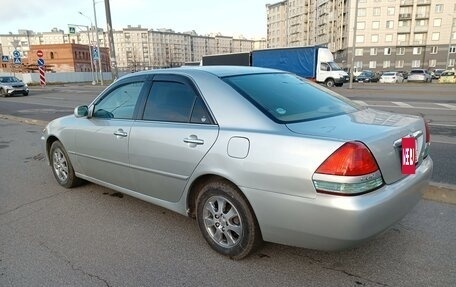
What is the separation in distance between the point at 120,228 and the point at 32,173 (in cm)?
301

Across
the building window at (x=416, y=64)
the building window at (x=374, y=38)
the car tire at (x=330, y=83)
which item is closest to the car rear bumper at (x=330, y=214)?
the car tire at (x=330, y=83)

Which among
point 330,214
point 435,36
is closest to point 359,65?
point 435,36

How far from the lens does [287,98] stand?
312 centimetres

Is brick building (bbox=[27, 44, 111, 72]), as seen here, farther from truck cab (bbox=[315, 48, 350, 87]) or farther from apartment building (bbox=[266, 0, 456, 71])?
truck cab (bbox=[315, 48, 350, 87])

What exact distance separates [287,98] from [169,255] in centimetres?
175

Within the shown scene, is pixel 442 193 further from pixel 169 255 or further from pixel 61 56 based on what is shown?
pixel 61 56

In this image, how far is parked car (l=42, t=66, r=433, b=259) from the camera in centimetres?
232

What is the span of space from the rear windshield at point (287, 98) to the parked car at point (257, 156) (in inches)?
0.5

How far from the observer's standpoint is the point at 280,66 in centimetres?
2977

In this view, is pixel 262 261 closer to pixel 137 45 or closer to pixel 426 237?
pixel 426 237

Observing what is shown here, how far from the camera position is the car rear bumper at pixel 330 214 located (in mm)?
2273

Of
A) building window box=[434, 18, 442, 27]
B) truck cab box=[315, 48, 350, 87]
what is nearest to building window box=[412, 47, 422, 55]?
building window box=[434, 18, 442, 27]

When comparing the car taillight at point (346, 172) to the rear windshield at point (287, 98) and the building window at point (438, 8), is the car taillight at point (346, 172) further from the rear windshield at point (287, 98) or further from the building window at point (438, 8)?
the building window at point (438, 8)

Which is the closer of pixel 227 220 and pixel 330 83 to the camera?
pixel 227 220
